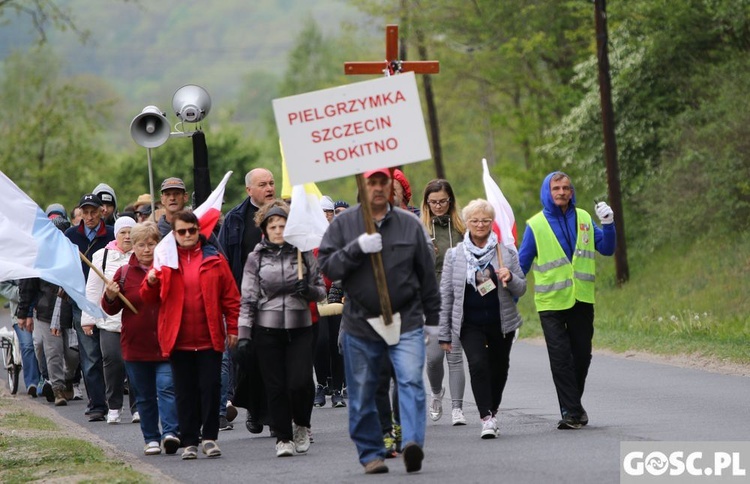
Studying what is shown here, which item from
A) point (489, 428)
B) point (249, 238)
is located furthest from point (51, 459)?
point (489, 428)

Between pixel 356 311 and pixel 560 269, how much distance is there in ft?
9.19

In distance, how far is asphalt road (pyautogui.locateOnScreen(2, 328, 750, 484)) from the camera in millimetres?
9703

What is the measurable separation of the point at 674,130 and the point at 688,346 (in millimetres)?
13811

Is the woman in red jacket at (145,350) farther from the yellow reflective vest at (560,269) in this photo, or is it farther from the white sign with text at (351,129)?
the yellow reflective vest at (560,269)

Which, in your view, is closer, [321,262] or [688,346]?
[321,262]

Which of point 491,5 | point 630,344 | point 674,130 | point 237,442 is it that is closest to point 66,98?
point 491,5

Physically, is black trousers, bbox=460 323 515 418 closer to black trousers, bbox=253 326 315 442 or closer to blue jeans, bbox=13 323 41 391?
black trousers, bbox=253 326 315 442

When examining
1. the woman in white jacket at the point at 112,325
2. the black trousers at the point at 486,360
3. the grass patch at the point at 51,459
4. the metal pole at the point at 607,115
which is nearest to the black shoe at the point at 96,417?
the woman in white jacket at the point at 112,325

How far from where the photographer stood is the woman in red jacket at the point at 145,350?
11.8 metres

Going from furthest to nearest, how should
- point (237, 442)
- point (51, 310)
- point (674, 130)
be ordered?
point (674, 130) < point (51, 310) < point (237, 442)

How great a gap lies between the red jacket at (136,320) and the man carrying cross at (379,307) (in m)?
2.51

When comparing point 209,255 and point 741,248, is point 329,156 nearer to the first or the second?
point 209,255

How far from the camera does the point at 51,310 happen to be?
16844 mm

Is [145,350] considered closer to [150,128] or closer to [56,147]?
[150,128]
